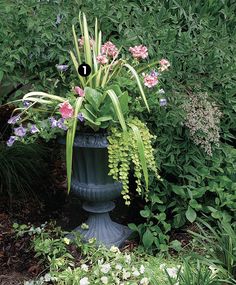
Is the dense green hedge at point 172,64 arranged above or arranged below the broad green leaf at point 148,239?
above

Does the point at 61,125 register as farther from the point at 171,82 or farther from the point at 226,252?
the point at 226,252

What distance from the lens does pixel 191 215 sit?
10.6 ft

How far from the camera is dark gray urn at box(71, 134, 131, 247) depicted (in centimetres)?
289

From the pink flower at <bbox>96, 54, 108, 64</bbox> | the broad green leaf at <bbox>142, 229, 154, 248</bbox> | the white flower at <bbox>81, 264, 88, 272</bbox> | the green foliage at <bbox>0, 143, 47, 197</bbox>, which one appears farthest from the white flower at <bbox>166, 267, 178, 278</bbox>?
the green foliage at <bbox>0, 143, 47, 197</bbox>

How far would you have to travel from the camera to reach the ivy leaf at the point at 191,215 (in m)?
3.21

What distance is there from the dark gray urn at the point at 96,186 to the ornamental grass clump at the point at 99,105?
76 millimetres

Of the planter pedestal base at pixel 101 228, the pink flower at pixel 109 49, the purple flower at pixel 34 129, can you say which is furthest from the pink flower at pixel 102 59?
the planter pedestal base at pixel 101 228

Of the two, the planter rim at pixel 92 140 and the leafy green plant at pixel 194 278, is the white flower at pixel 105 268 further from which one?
the planter rim at pixel 92 140

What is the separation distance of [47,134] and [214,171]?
1.25m

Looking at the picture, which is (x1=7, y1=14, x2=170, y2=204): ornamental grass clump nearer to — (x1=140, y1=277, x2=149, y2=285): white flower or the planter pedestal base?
the planter pedestal base

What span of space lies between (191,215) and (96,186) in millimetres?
653

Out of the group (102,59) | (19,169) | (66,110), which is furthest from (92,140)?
(19,169)

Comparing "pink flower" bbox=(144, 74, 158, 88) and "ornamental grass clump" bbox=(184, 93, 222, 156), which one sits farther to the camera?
"ornamental grass clump" bbox=(184, 93, 222, 156)

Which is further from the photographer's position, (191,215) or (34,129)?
(191,215)
